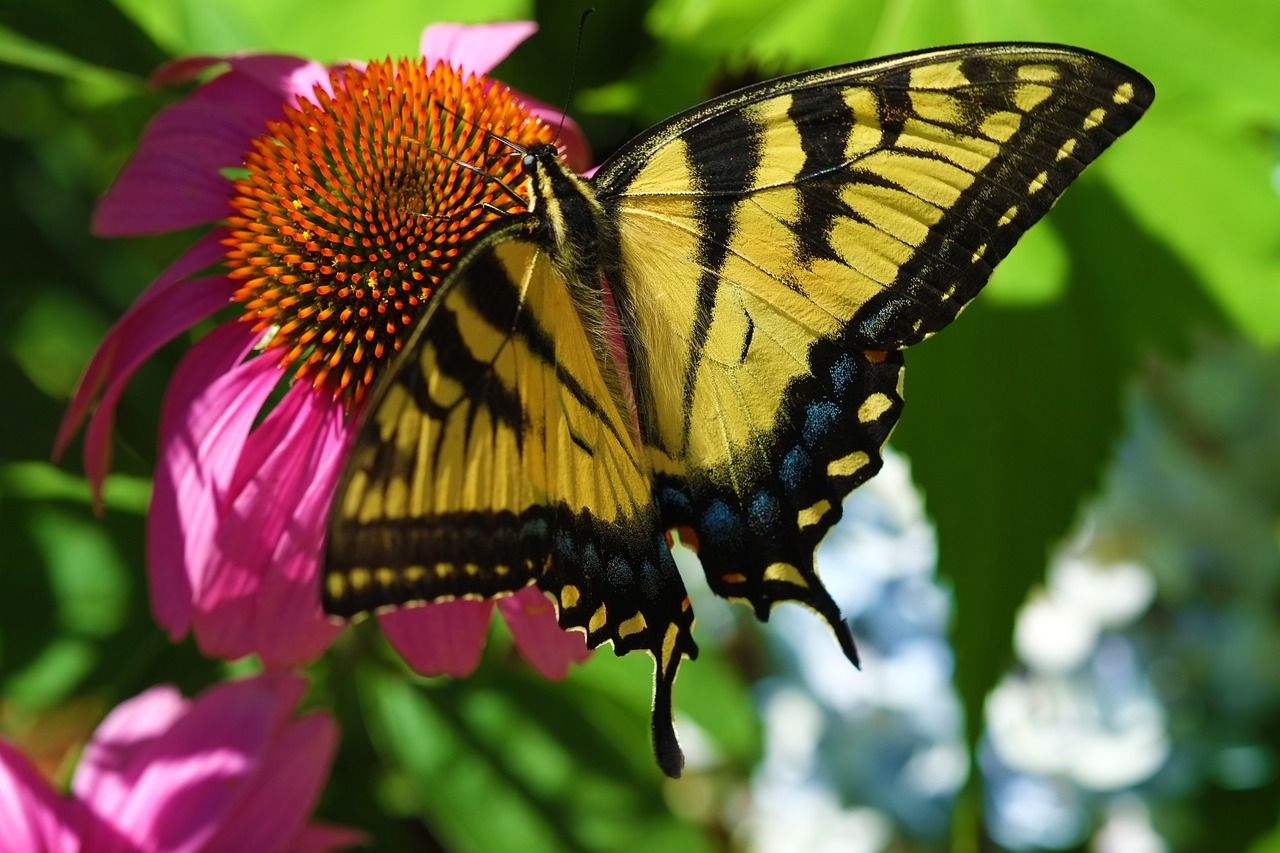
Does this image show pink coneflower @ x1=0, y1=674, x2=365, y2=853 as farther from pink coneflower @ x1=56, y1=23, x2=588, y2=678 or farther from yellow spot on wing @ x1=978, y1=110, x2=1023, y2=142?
yellow spot on wing @ x1=978, y1=110, x2=1023, y2=142

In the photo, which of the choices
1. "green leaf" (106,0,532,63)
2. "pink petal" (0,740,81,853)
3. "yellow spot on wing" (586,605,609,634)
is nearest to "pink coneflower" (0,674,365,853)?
"pink petal" (0,740,81,853)

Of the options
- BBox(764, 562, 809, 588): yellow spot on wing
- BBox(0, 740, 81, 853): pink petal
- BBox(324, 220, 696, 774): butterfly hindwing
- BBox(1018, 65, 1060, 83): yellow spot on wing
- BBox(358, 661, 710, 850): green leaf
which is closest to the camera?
BBox(324, 220, 696, 774): butterfly hindwing

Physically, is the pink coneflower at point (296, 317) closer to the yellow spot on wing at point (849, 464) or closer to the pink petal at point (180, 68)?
the pink petal at point (180, 68)

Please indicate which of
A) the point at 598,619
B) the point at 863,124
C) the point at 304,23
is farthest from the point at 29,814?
the point at 863,124

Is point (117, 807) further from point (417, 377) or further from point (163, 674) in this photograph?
point (417, 377)

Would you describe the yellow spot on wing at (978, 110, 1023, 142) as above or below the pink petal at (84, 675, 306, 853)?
above

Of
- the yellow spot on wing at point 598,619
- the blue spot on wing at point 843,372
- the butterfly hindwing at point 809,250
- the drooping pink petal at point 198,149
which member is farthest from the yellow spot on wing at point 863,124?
the drooping pink petal at point 198,149
